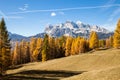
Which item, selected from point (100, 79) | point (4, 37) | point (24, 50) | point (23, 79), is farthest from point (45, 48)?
point (100, 79)

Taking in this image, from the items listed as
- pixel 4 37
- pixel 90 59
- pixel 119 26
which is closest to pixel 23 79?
pixel 4 37

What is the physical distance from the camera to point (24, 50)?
528 ft

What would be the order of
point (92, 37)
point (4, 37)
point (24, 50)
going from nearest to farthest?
1. point (4, 37)
2. point (92, 37)
3. point (24, 50)

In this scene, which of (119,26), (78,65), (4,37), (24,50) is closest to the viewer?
(4,37)

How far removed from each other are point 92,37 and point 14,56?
49.6 meters

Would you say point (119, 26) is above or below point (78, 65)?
above

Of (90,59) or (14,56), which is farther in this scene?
(14,56)

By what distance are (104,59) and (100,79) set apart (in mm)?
48295

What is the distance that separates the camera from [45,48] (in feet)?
397

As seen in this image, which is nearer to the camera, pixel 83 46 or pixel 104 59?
pixel 104 59

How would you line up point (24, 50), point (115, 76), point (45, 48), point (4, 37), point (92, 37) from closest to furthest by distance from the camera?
1. point (115, 76)
2. point (4, 37)
3. point (45, 48)
4. point (92, 37)
5. point (24, 50)

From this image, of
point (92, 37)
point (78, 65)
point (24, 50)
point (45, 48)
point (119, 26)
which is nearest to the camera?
point (78, 65)

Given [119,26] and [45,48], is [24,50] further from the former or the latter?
[119,26]

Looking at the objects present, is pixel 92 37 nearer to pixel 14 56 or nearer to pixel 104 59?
pixel 14 56
